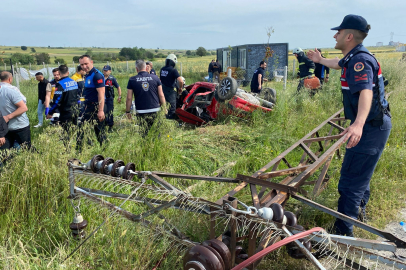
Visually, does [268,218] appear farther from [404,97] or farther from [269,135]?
[404,97]

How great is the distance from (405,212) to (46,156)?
447 centimetres

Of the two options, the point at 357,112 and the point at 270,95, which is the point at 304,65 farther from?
the point at 357,112

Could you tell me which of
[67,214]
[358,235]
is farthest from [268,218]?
[67,214]

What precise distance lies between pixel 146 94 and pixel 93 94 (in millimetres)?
995

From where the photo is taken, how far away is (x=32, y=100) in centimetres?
1053

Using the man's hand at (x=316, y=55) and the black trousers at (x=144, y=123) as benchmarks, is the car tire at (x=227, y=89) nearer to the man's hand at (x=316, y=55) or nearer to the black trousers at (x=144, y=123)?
the black trousers at (x=144, y=123)

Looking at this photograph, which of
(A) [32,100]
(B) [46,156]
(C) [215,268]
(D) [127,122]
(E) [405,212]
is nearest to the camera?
(C) [215,268]

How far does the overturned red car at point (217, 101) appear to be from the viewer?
22.4 feet

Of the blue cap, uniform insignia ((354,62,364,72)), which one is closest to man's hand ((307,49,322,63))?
the blue cap

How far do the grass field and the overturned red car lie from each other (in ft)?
1.46

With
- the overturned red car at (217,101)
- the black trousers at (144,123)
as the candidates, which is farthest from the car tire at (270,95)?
the black trousers at (144,123)

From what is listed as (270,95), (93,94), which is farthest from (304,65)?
(93,94)

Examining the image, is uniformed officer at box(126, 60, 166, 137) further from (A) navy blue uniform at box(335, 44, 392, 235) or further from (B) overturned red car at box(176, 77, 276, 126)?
(A) navy blue uniform at box(335, 44, 392, 235)

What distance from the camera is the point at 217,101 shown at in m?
7.25
